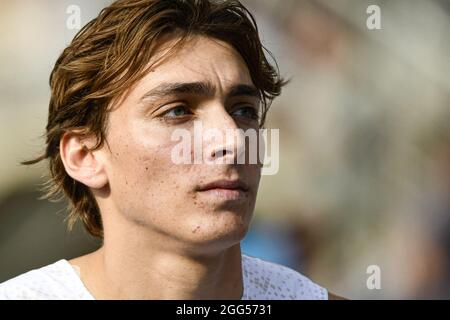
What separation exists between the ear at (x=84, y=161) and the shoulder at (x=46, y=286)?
1.18ft

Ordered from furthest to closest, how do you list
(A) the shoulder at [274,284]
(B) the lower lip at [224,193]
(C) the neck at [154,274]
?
(A) the shoulder at [274,284], (C) the neck at [154,274], (B) the lower lip at [224,193]

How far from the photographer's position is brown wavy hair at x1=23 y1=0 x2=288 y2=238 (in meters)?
2.31

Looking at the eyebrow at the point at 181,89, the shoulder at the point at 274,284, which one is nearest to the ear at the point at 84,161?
the eyebrow at the point at 181,89

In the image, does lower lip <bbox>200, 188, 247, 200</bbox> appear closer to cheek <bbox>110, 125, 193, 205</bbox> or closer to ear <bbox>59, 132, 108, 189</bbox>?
cheek <bbox>110, 125, 193, 205</bbox>

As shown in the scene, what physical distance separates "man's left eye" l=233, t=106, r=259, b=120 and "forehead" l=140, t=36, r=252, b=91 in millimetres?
97

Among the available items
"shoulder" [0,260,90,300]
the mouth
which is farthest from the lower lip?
"shoulder" [0,260,90,300]

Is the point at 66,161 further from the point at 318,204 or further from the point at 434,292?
the point at 434,292

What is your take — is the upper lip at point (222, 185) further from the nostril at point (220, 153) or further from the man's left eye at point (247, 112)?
the man's left eye at point (247, 112)

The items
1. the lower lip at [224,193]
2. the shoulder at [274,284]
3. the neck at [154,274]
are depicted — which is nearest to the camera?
the lower lip at [224,193]

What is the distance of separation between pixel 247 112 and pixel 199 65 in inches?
10.5

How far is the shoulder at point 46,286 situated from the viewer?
243 cm

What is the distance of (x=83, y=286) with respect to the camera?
244cm

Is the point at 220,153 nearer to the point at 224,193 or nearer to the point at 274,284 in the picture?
the point at 224,193
